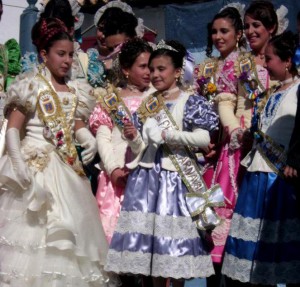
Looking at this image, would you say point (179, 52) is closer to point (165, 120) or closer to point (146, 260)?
point (165, 120)

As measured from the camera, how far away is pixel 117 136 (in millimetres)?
5059

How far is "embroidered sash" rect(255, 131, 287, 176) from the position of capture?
4.25m

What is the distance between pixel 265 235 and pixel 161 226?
2.15 feet

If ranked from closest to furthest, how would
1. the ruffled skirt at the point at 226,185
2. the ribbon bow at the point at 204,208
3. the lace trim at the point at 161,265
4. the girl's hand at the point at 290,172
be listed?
the girl's hand at the point at 290,172, the lace trim at the point at 161,265, the ribbon bow at the point at 204,208, the ruffled skirt at the point at 226,185

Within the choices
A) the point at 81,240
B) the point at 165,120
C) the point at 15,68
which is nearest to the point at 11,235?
the point at 81,240

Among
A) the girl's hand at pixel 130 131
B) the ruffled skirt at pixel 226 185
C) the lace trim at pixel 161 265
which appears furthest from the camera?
the ruffled skirt at pixel 226 185

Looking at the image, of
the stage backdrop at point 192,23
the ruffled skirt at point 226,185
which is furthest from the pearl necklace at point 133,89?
the stage backdrop at point 192,23

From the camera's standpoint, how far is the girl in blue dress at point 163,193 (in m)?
4.28

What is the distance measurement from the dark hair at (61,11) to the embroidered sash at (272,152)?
2023 mm

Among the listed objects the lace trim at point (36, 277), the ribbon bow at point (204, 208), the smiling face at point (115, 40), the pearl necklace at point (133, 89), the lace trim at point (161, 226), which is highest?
the smiling face at point (115, 40)

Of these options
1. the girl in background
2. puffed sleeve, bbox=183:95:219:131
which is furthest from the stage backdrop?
puffed sleeve, bbox=183:95:219:131

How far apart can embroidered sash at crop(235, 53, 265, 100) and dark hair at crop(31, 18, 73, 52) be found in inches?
49.0

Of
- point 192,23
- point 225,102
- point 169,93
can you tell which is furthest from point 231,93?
point 192,23

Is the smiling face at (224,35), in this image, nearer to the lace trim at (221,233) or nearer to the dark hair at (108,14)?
the dark hair at (108,14)
